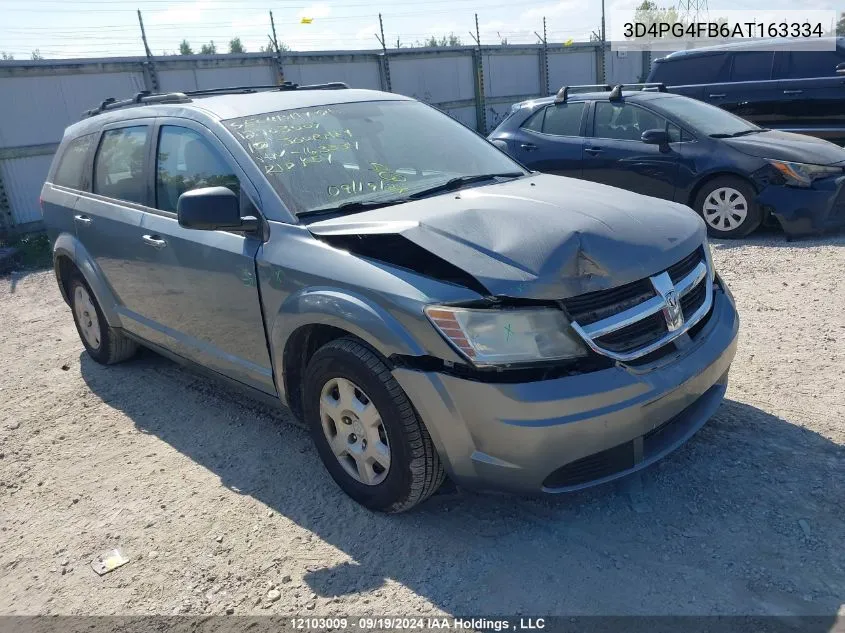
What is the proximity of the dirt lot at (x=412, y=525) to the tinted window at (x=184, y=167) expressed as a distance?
4.43 feet

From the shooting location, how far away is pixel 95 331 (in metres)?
5.20

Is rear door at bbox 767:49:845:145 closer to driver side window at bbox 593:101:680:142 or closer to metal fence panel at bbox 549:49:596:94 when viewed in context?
driver side window at bbox 593:101:680:142

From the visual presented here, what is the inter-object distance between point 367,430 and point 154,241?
188 centimetres

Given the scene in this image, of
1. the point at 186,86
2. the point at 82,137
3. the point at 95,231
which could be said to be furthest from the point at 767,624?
the point at 186,86

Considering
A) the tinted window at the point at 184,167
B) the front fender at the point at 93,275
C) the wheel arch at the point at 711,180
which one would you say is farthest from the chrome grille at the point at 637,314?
the wheel arch at the point at 711,180

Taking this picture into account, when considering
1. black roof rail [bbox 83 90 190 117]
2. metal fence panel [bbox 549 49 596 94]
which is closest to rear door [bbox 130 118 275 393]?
black roof rail [bbox 83 90 190 117]

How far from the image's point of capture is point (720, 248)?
23.1 feet

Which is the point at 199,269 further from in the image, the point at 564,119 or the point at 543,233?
the point at 564,119

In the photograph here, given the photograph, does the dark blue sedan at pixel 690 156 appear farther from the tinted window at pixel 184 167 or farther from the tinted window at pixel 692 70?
the tinted window at pixel 184 167

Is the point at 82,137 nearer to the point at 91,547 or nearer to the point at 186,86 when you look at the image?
the point at 91,547

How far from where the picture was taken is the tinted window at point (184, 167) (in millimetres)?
3594

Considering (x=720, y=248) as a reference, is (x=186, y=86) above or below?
above

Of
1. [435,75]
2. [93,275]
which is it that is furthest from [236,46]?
[93,275]

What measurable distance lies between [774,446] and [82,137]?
15.6 feet
